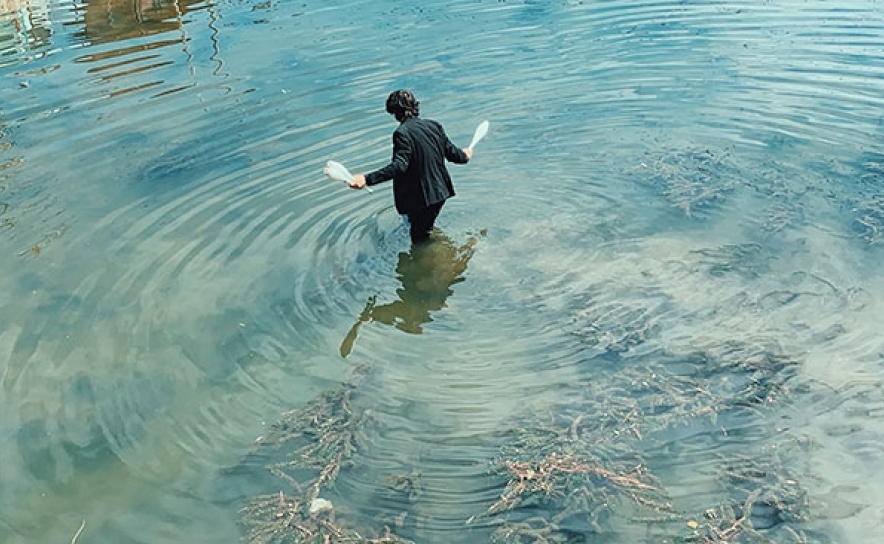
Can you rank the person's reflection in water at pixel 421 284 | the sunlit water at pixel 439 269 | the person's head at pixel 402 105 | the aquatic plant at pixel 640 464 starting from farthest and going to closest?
1. the person's reflection in water at pixel 421 284
2. the person's head at pixel 402 105
3. the sunlit water at pixel 439 269
4. the aquatic plant at pixel 640 464

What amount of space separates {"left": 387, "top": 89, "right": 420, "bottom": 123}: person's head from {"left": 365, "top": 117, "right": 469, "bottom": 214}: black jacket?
0.06 metres

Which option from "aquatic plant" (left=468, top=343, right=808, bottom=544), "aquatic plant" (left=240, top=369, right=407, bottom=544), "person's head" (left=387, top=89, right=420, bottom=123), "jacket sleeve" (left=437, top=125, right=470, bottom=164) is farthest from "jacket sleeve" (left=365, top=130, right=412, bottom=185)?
"aquatic plant" (left=468, top=343, right=808, bottom=544)

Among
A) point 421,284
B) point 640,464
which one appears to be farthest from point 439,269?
point 640,464

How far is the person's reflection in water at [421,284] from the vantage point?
25.4 ft

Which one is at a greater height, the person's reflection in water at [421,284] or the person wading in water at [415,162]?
the person wading in water at [415,162]

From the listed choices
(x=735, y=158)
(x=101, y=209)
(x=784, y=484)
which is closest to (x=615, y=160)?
(x=735, y=158)

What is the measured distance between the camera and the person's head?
25.0 feet

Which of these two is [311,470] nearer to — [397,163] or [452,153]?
[397,163]

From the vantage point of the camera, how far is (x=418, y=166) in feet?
25.7

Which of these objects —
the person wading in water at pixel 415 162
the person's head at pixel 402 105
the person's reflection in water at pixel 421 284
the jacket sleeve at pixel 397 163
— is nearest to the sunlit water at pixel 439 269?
the person's reflection in water at pixel 421 284

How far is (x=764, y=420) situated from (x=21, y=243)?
846cm

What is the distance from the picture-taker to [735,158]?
10.3 m

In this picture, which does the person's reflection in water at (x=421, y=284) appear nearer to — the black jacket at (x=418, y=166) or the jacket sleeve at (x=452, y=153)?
the black jacket at (x=418, y=166)

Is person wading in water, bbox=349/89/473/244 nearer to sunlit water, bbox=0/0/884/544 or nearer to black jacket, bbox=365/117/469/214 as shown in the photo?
black jacket, bbox=365/117/469/214
